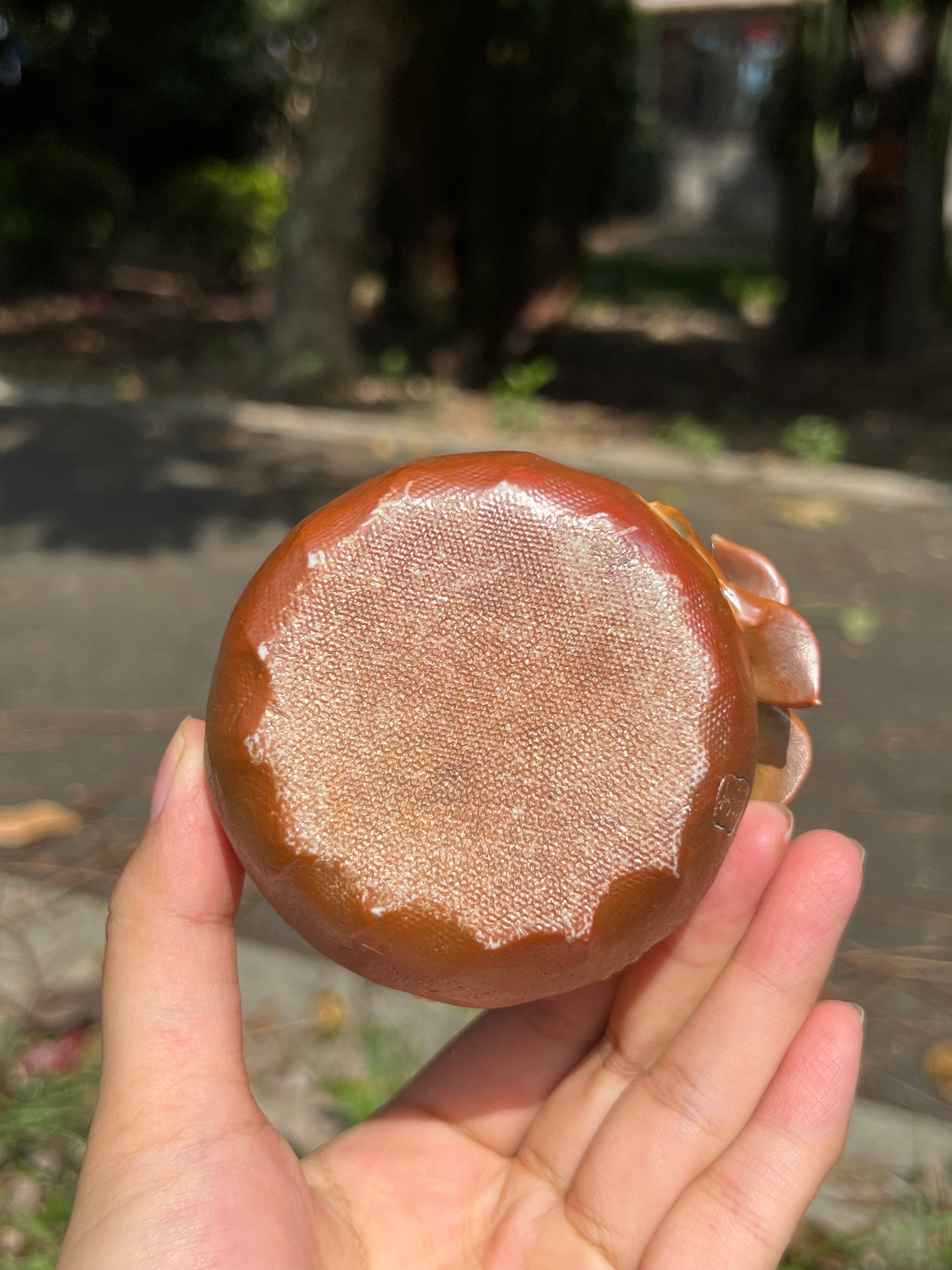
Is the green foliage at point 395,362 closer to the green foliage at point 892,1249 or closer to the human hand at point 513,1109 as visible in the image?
the human hand at point 513,1109

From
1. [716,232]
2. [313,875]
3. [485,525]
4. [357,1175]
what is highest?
[485,525]

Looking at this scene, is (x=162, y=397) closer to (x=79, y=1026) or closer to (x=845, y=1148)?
(x=79, y=1026)

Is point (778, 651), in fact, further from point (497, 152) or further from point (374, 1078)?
point (497, 152)

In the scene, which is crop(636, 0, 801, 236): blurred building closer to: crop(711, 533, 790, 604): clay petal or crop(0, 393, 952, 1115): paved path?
crop(0, 393, 952, 1115): paved path

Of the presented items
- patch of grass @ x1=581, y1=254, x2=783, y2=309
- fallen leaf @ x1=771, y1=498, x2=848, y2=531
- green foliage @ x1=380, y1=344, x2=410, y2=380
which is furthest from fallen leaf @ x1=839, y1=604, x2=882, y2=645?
patch of grass @ x1=581, y1=254, x2=783, y2=309

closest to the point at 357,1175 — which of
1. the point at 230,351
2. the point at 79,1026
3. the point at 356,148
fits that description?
the point at 79,1026

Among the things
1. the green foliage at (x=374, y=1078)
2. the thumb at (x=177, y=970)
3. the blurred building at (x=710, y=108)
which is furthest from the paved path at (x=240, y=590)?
the blurred building at (x=710, y=108)
